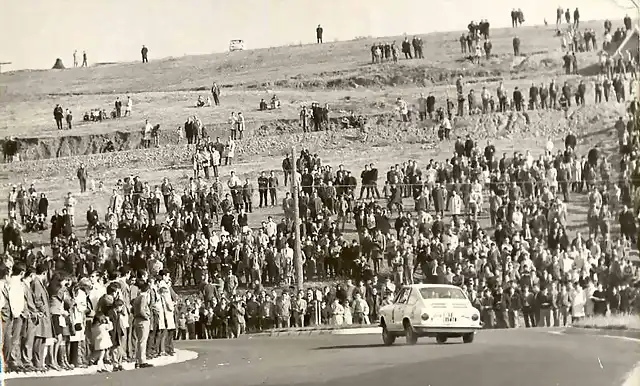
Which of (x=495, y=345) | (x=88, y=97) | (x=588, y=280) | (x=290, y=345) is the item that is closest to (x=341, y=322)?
(x=290, y=345)

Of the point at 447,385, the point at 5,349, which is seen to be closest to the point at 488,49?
the point at 447,385

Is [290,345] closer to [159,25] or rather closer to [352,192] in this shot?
[352,192]

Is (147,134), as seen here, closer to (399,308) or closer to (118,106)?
(118,106)

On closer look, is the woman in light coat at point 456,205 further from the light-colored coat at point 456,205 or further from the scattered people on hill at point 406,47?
the scattered people on hill at point 406,47

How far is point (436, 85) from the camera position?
15844 millimetres

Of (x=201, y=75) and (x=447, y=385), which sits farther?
(x=201, y=75)

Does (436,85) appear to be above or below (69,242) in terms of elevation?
above

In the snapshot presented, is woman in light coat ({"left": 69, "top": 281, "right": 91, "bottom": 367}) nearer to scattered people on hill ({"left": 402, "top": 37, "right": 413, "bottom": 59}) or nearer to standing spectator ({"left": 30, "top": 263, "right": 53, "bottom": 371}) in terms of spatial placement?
standing spectator ({"left": 30, "top": 263, "right": 53, "bottom": 371})

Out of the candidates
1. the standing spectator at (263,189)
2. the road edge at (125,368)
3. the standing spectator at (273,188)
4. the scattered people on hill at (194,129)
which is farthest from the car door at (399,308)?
the scattered people on hill at (194,129)

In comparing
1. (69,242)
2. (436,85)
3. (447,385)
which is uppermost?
(436,85)

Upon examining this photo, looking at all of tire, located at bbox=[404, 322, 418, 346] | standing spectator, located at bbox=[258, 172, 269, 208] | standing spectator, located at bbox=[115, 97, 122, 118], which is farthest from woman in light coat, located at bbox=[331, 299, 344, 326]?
standing spectator, located at bbox=[115, 97, 122, 118]

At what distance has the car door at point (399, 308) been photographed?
14953mm

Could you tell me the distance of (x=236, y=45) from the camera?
15.6 m

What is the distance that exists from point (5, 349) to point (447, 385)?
492 cm
